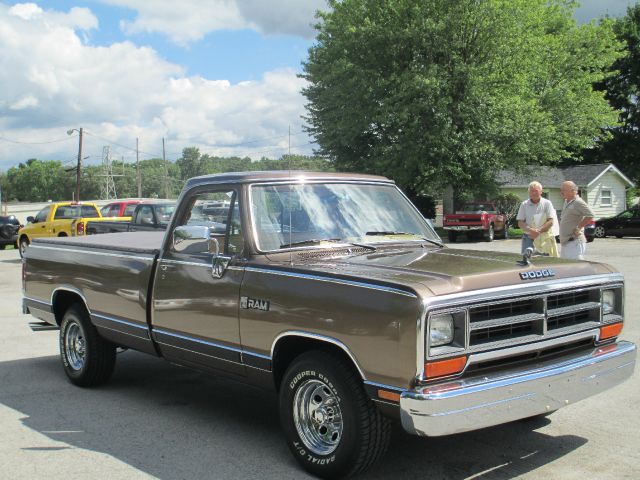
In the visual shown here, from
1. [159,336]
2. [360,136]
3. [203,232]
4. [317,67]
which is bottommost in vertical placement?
[159,336]

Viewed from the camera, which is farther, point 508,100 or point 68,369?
point 508,100

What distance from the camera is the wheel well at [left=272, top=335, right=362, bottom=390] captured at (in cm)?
416

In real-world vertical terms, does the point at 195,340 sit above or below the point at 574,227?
below

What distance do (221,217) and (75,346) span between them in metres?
2.57

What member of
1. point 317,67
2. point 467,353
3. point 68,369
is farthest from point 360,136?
point 467,353

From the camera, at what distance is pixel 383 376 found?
3.77 m

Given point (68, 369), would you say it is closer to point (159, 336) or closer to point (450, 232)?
point (159, 336)

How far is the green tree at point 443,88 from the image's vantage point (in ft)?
103

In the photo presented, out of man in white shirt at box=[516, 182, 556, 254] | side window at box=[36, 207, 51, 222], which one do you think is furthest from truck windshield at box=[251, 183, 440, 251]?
side window at box=[36, 207, 51, 222]

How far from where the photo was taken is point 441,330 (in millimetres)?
3758

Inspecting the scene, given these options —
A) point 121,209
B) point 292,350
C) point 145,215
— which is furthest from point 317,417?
point 121,209

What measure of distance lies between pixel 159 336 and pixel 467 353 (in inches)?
107

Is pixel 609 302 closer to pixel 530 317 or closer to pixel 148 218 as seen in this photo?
pixel 530 317

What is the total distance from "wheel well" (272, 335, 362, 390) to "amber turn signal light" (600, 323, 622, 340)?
1844mm
